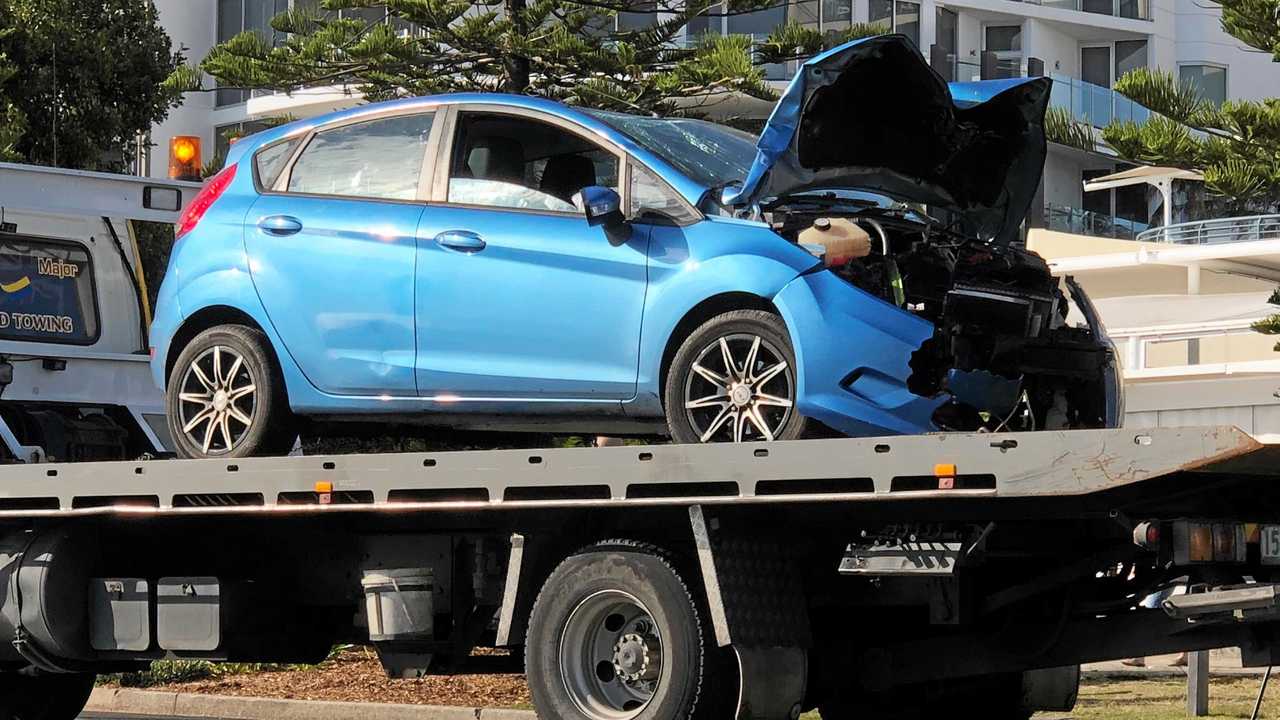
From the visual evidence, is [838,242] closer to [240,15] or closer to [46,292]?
[46,292]

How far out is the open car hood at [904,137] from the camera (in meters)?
7.52

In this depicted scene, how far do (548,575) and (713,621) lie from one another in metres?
0.93

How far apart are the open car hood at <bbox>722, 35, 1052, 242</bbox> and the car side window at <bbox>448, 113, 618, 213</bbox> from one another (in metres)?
0.78

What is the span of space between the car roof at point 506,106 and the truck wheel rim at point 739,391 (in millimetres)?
642

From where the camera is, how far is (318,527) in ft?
27.3

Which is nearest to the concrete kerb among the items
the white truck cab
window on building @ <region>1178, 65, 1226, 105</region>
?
the white truck cab

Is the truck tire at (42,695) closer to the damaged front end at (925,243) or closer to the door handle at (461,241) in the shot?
the door handle at (461,241)

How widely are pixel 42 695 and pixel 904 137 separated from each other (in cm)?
521

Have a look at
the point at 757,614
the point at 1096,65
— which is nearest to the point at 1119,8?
the point at 1096,65

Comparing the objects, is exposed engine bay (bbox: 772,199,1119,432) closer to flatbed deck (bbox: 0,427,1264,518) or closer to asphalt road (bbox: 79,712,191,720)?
flatbed deck (bbox: 0,427,1264,518)

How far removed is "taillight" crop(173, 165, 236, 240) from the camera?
9078 mm

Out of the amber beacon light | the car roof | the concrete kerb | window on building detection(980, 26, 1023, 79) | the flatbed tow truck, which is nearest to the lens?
the flatbed tow truck

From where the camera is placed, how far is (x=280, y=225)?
340 inches

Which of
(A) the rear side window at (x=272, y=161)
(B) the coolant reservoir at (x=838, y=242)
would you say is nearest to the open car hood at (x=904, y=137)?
(B) the coolant reservoir at (x=838, y=242)
